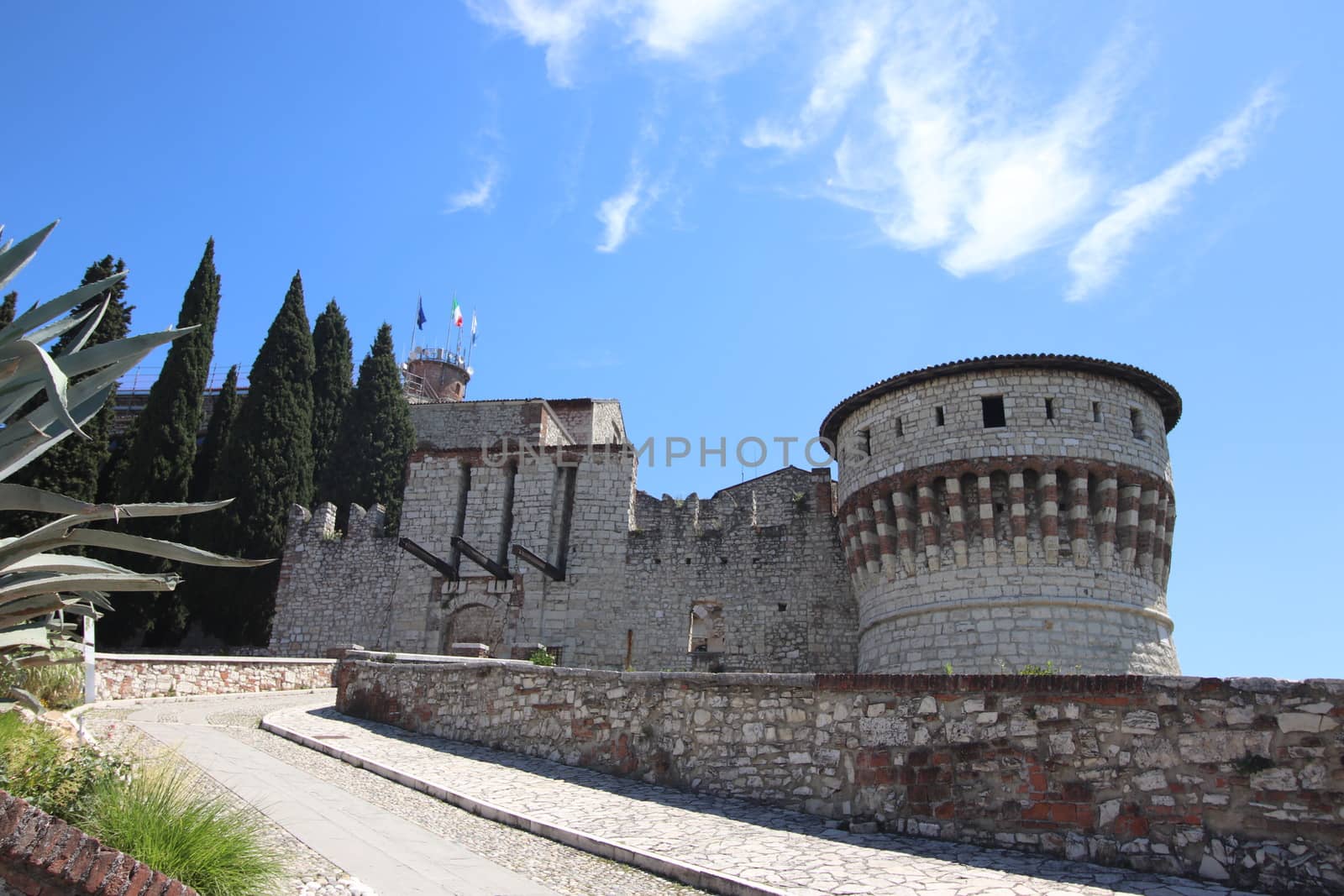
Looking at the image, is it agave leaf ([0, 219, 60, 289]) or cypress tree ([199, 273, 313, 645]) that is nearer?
agave leaf ([0, 219, 60, 289])

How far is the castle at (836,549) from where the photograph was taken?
49.6ft

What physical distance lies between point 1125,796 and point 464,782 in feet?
19.7

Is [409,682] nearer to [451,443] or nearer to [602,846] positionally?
[602,846]

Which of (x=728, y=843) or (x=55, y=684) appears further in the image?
(x=55, y=684)

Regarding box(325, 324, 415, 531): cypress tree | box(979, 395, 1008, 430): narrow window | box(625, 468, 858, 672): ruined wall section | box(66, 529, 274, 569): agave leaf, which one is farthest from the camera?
box(325, 324, 415, 531): cypress tree

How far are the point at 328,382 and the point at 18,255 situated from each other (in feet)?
82.8

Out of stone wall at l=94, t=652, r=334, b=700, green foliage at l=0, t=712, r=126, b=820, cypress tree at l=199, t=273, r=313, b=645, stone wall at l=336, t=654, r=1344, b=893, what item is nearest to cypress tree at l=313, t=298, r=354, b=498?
cypress tree at l=199, t=273, r=313, b=645

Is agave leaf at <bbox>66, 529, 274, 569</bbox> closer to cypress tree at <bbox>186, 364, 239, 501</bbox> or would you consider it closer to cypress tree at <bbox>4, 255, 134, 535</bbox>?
cypress tree at <bbox>4, 255, 134, 535</bbox>

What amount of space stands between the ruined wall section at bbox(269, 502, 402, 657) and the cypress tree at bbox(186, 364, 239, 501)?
419 centimetres

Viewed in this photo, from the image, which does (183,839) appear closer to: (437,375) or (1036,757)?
(1036,757)

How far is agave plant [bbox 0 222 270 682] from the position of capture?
5789mm

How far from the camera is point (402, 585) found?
2264 cm

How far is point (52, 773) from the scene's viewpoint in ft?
19.0

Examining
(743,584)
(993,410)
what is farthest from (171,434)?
(993,410)
